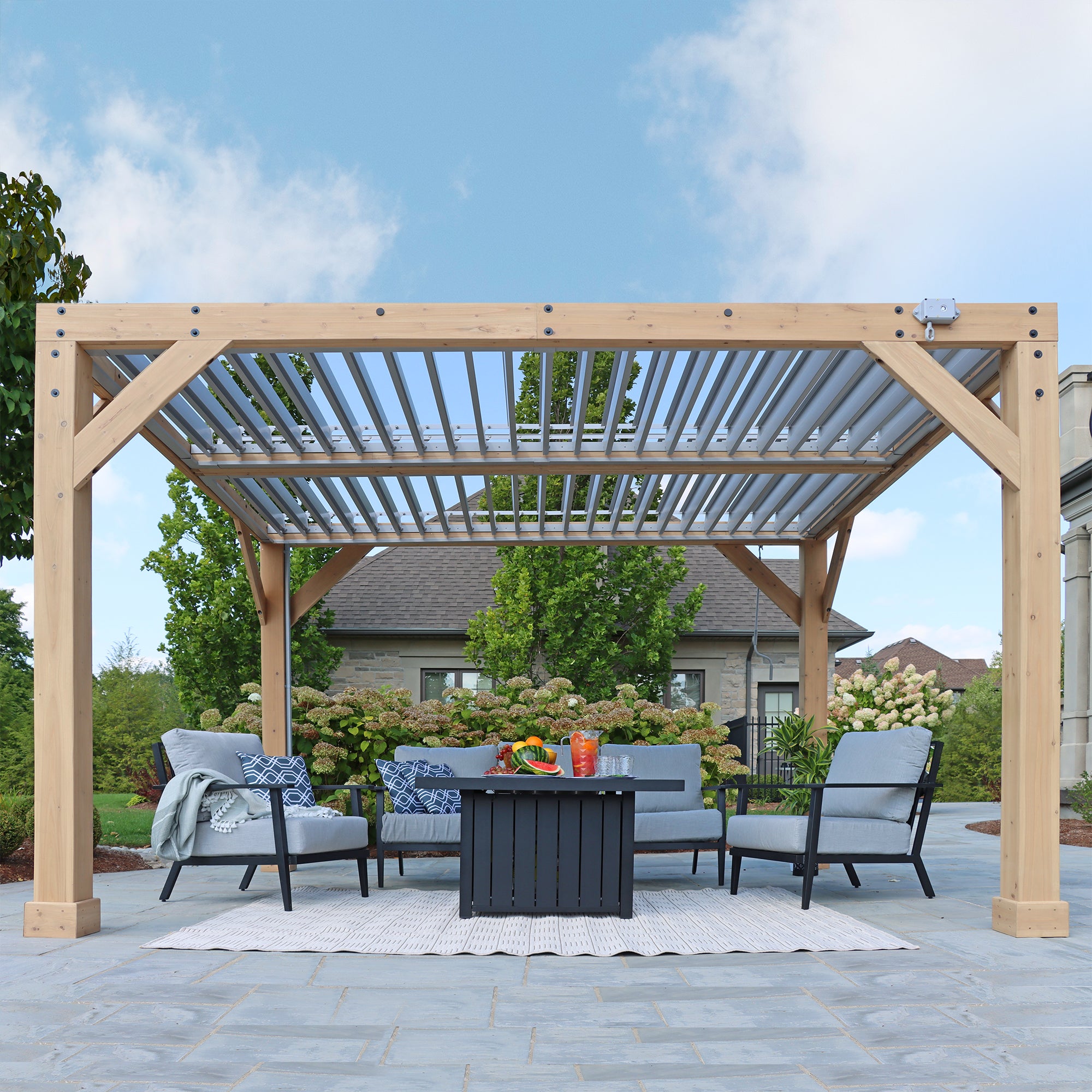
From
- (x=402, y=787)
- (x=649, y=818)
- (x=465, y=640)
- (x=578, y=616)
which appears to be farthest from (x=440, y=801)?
(x=465, y=640)

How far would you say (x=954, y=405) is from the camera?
5.01m

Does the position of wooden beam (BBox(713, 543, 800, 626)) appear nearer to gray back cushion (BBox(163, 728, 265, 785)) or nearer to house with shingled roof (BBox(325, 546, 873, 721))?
gray back cushion (BBox(163, 728, 265, 785))

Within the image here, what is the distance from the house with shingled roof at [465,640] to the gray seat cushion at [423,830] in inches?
323

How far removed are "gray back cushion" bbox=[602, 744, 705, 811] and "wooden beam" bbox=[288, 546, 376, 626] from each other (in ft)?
8.34

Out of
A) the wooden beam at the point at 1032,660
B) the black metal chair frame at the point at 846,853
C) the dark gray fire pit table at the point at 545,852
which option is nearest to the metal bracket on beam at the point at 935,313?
the wooden beam at the point at 1032,660

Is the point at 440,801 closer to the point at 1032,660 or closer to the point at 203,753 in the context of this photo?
the point at 203,753

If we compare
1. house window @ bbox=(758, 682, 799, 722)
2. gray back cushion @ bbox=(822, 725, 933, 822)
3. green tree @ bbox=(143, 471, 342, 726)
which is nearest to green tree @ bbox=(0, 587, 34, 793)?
green tree @ bbox=(143, 471, 342, 726)

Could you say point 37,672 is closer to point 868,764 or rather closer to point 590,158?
point 868,764

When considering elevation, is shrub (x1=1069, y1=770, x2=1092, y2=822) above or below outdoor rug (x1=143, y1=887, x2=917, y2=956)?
below

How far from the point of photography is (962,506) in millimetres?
14953

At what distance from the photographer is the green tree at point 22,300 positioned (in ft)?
23.2

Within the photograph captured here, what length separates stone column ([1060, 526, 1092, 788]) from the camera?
42.9 ft

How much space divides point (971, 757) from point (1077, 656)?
9.85 feet

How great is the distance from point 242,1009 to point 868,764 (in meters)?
3.86
